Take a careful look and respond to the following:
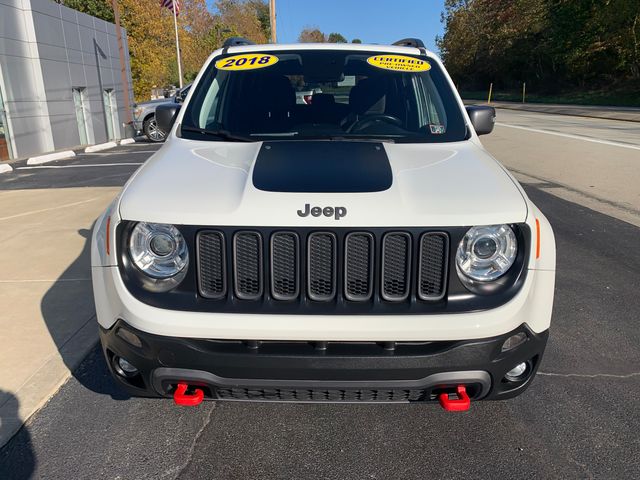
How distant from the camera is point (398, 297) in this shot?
7.16 ft

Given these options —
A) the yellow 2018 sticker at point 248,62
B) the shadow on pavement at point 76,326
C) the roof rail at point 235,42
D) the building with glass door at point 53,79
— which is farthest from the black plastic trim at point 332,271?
the building with glass door at point 53,79

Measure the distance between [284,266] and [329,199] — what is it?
1.09 ft

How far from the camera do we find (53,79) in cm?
1634

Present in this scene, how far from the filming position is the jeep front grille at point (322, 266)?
2.13 meters

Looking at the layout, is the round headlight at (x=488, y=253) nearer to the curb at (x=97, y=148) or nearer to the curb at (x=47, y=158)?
the curb at (x=47, y=158)

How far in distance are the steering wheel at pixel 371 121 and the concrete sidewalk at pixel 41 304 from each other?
89.7 inches

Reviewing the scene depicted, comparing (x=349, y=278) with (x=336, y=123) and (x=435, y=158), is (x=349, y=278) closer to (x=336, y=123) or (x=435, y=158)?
(x=435, y=158)

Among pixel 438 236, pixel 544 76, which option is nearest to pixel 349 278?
pixel 438 236

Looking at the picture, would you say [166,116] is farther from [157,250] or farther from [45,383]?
[45,383]

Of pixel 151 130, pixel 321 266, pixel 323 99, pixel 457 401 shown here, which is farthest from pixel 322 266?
pixel 151 130

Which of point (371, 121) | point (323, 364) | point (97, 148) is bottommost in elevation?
point (97, 148)

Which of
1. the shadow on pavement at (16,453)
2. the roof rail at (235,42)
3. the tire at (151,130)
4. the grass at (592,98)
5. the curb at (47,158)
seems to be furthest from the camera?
the grass at (592,98)

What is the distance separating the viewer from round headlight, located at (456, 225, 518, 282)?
2191 millimetres

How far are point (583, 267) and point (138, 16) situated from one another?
30061 millimetres
